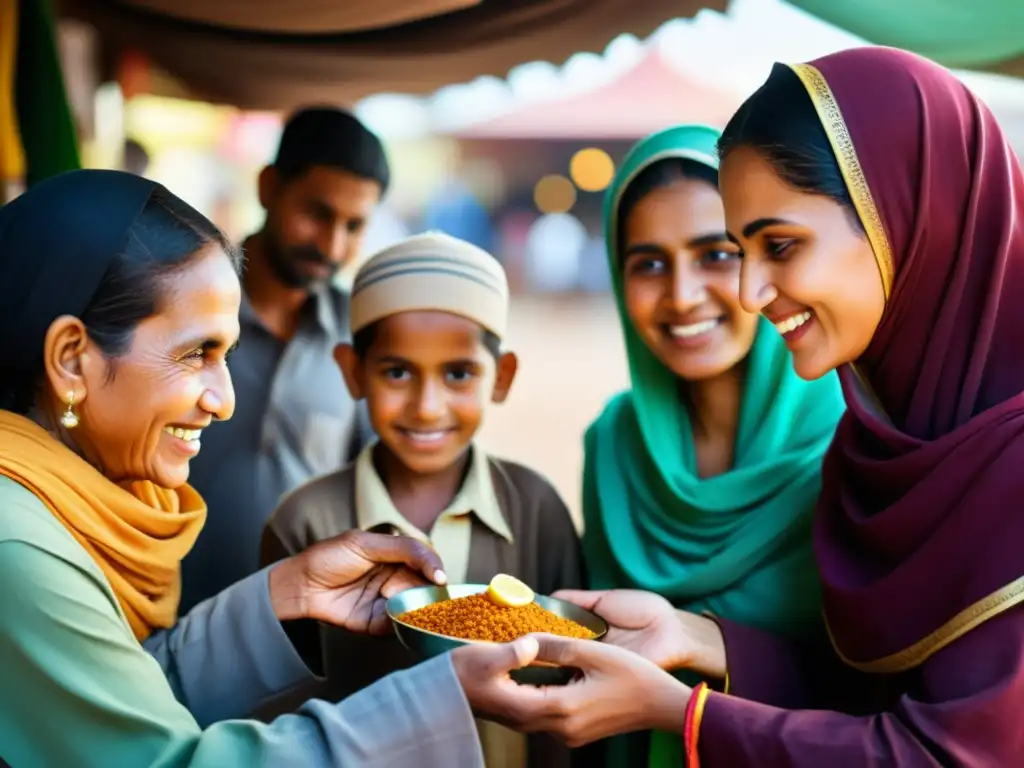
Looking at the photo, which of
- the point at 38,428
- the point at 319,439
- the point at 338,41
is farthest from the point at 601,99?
the point at 38,428

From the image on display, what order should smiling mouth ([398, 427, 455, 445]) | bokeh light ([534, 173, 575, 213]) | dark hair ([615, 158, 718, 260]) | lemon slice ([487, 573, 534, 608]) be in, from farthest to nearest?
bokeh light ([534, 173, 575, 213]) < smiling mouth ([398, 427, 455, 445]) < dark hair ([615, 158, 718, 260]) < lemon slice ([487, 573, 534, 608])

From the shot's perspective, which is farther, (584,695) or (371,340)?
(371,340)

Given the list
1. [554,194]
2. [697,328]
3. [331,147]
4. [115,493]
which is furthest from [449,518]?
[554,194]

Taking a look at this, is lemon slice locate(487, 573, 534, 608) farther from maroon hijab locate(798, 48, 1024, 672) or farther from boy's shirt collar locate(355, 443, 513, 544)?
maroon hijab locate(798, 48, 1024, 672)

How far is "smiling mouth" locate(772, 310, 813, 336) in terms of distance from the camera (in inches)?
62.4

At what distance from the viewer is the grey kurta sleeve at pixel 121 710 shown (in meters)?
1.36

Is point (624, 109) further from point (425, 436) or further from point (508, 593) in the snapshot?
point (508, 593)

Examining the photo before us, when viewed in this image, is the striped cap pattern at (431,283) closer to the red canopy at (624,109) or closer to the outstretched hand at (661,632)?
the outstretched hand at (661,632)

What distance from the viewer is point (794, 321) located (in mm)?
1594

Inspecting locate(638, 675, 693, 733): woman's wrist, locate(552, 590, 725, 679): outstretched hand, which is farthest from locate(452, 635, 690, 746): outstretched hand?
locate(552, 590, 725, 679): outstretched hand

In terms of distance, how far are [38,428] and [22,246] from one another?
273 millimetres

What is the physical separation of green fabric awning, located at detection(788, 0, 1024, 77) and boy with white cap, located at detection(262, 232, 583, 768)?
43.0 inches

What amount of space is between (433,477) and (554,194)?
863cm

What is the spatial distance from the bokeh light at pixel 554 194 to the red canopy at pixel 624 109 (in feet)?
1.51
